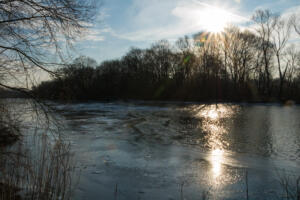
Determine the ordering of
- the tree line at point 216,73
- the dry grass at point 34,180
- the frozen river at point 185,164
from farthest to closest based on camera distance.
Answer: the tree line at point 216,73 → the frozen river at point 185,164 → the dry grass at point 34,180

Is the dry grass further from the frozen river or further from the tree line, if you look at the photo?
the tree line

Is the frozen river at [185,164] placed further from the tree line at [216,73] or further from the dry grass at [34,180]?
the tree line at [216,73]

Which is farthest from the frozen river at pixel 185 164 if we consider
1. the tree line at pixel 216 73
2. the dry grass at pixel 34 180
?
the tree line at pixel 216 73

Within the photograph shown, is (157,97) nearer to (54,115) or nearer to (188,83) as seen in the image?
(188,83)

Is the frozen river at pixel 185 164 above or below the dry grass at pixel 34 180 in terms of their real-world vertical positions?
below

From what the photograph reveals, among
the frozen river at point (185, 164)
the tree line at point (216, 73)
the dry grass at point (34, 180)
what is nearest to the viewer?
the dry grass at point (34, 180)

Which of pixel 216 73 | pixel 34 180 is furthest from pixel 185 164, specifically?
pixel 216 73

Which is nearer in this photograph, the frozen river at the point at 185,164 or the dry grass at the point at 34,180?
the dry grass at the point at 34,180

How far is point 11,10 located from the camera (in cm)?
506

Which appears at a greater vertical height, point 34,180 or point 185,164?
point 34,180

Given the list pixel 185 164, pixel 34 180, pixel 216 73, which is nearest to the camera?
pixel 34 180

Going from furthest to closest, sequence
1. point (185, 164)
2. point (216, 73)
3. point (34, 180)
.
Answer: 1. point (216, 73)
2. point (185, 164)
3. point (34, 180)

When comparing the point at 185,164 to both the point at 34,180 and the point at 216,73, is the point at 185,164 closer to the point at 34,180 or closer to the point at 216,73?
the point at 34,180

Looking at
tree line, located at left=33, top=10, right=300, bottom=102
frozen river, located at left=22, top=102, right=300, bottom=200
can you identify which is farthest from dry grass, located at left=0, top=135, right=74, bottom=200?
tree line, located at left=33, top=10, right=300, bottom=102
